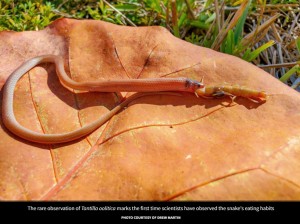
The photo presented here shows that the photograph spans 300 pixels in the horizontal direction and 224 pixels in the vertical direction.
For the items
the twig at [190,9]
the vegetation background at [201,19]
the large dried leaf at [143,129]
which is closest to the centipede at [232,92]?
the large dried leaf at [143,129]

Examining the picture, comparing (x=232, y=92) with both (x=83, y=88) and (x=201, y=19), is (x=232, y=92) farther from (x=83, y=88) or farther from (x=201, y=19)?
(x=201, y=19)

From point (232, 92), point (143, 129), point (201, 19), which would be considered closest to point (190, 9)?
point (201, 19)

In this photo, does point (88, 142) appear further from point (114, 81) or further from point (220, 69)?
point (220, 69)

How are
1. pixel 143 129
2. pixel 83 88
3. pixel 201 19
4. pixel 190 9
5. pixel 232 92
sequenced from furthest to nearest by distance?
pixel 201 19, pixel 190 9, pixel 83 88, pixel 232 92, pixel 143 129

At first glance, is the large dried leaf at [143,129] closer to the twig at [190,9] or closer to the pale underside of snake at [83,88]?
the pale underside of snake at [83,88]

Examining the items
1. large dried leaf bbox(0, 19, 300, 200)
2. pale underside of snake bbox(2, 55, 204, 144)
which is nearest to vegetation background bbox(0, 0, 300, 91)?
large dried leaf bbox(0, 19, 300, 200)
